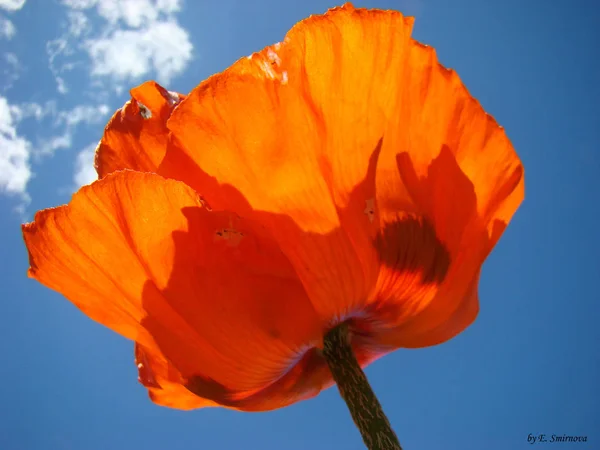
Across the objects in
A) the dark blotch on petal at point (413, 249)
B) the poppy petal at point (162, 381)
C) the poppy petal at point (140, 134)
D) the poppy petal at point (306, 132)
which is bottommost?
the poppy petal at point (162, 381)

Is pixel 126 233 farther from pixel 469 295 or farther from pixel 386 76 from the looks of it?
pixel 469 295

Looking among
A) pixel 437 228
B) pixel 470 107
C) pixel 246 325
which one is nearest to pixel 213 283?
pixel 246 325

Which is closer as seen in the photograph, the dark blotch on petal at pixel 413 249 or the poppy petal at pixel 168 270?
the poppy petal at pixel 168 270

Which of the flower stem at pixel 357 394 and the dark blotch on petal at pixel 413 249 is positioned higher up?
the dark blotch on petal at pixel 413 249

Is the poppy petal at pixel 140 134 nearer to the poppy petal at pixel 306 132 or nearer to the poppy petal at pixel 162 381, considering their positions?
the poppy petal at pixel 306 132

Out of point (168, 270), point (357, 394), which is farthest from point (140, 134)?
point (357, 394)

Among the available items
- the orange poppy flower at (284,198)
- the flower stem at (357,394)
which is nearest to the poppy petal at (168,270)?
the orange poppy flower at (284,198)

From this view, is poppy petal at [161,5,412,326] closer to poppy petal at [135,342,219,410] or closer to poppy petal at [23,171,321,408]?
poppy petal at [23,171,321,408]
